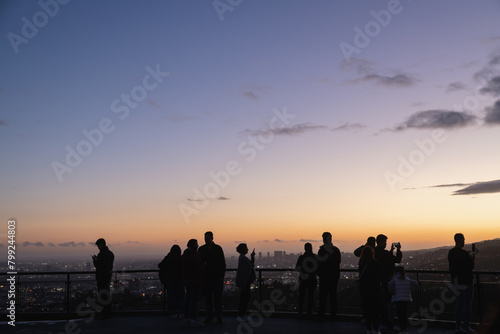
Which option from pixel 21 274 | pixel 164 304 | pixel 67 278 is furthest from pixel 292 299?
pixel 21 274

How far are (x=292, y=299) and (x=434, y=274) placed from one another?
3633mm

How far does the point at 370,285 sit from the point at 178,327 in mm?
4561

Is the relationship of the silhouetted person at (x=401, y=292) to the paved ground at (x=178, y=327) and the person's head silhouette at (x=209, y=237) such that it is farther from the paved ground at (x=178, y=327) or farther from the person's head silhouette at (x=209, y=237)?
the person's head silhouette at (x=209, y=237)

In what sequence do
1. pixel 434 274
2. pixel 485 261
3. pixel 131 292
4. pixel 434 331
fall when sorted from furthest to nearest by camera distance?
pixel 485 261 → pixel 131 292 → pixel 434 274 → pixel 434 331

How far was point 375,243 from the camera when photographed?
12.0m

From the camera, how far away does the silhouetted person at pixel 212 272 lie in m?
12.8

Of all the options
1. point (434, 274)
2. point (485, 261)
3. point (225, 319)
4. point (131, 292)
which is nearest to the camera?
point (434, 274)

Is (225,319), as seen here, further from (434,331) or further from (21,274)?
(21,274)

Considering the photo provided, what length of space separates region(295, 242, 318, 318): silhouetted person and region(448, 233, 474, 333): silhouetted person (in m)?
3.24

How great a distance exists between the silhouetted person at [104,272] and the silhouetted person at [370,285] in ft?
22.0

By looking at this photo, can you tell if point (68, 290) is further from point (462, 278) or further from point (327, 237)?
point (462, 278)

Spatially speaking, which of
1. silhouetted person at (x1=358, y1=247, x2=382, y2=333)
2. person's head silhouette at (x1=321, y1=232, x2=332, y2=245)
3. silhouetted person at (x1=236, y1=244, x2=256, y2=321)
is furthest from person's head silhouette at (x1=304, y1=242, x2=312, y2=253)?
silhouetted person at (x1=358, y1=247, x2=382, y2=333)

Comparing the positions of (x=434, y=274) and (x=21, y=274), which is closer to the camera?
(x=434, y=274)

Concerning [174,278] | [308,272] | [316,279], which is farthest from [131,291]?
[316,279]
